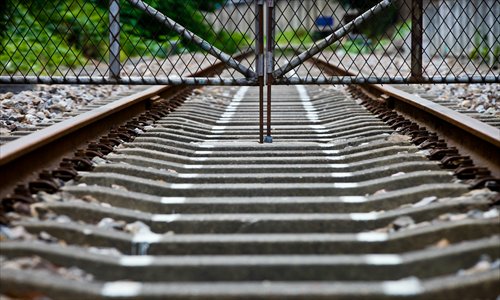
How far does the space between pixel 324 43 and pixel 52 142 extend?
2378mm

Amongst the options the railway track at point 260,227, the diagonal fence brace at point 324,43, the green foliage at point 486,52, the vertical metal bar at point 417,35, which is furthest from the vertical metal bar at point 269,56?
the green foliage at point 486,52

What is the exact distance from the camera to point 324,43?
5730mm

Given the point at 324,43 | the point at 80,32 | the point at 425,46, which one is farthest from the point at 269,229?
the point at 425,46

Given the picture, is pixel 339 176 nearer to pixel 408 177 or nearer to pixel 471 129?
pixel 408 177

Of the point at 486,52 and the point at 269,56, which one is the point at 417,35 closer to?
the point at 269,56

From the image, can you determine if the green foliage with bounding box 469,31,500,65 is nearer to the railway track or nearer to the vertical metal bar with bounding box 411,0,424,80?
the vertical metal bar with bounding box 411,0,424,80

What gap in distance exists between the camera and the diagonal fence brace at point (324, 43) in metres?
5.39

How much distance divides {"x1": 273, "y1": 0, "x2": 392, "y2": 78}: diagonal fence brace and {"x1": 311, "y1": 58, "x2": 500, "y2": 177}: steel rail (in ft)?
2.22

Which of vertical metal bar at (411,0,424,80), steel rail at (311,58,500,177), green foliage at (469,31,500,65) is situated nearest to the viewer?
steel rail at (311,58,500,177)

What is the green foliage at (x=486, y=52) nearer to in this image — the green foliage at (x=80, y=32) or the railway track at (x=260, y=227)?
the green foliage at (x=80, y=32)

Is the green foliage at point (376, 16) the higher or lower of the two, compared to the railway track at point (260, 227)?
higher

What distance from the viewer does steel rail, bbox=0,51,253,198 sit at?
342cm

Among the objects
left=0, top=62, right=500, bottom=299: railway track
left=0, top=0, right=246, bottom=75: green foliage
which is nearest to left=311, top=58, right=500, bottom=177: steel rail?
left=0, top=62, right=500, bottom=299: railway track

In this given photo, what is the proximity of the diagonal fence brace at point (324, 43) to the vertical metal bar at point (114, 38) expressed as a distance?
1.13m
